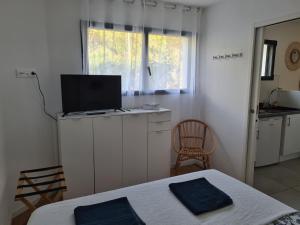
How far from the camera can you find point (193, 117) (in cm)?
373

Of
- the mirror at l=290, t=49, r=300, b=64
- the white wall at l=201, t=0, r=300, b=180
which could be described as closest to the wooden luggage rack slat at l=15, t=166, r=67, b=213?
the white wall at l=201, t=0, r=300, b=180

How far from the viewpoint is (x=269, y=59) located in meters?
3.99

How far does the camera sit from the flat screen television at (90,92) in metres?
2.53

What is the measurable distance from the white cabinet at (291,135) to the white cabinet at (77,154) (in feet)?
10.2

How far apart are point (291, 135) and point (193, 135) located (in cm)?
165

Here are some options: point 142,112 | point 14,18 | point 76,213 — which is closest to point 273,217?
point 76,213

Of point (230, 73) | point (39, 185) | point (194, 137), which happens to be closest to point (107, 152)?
point (39, 185)

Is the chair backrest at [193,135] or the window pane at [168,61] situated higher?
the window pane at [168,61]

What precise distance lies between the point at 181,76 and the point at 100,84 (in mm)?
1379

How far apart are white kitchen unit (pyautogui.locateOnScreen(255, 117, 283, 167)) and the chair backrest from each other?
745 millimetres

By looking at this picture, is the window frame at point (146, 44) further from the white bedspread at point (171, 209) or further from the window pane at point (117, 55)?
the white bedspread at point (171, 209)

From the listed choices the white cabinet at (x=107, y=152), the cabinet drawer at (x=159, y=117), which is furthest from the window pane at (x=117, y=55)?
the white cabinet at (x=107, y=152)

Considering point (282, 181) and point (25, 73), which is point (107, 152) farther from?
point (282, 181)

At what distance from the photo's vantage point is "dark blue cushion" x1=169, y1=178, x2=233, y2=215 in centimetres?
145
